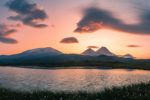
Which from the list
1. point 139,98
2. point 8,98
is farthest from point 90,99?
point 8,98

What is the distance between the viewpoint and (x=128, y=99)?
11203mm

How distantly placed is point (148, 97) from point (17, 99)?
10.0 m

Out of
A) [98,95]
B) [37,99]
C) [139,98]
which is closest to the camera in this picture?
[139,98]

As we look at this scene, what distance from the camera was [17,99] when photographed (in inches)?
461

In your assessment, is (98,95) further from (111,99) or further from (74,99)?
(74,99)

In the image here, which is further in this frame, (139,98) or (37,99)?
(37,99)

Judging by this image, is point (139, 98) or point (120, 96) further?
Result: point (120, 96)

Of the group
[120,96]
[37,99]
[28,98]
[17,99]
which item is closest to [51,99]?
[37,99]

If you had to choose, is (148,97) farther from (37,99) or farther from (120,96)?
(37,99)

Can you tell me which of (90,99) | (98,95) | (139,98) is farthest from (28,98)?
(139,98)

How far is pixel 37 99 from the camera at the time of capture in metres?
11.6

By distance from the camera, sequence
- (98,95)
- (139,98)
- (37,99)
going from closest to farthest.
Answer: (139,98), (37,99), (98,95)

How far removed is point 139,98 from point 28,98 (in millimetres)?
8566

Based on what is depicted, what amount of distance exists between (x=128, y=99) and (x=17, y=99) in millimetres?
8639
